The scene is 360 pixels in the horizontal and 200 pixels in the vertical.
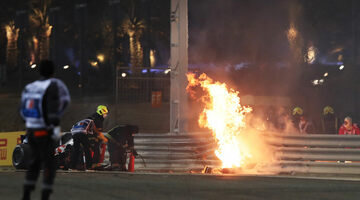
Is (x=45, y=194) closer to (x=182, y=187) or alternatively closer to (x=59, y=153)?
(x=182, y=187)

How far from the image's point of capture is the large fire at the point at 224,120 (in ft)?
46.5

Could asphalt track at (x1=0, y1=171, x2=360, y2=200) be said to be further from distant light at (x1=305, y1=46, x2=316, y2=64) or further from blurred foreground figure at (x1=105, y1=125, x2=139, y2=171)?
distant light at (x1=305, y1=46, x2=316, y2=64)

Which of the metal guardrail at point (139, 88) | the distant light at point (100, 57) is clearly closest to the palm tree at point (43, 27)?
the distant light at point (100, 57)

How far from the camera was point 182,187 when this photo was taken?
8.54 metres

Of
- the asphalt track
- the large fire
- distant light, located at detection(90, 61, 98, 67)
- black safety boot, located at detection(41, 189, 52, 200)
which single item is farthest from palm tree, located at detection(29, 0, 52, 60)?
black safety boot, located at detection(41, 189, 52, 200)

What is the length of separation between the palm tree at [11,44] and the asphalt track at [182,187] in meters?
45.4

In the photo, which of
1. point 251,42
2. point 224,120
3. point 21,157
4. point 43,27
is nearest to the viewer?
point 21,157

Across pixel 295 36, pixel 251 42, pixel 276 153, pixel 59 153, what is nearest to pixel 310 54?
pixel 295 36

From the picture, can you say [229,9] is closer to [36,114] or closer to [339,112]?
[339,112]

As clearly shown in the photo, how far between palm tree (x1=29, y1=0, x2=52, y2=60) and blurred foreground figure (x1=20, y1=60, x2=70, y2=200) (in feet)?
143

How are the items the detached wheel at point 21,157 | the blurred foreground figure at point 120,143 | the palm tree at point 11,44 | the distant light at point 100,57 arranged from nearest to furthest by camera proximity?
1. the blurred foreground figure at point 120,143
2. the detached wheel at point 21,157
3. the palm tree at point 11,44
4. the distant light at point 100,57

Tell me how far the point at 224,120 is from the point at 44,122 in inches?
384

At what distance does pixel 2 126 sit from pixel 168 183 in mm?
23753

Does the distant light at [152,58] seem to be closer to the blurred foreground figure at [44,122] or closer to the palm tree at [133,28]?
the palm tree at [133,28]
